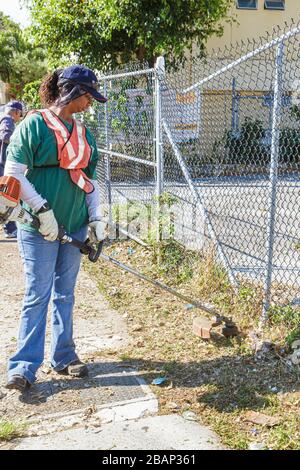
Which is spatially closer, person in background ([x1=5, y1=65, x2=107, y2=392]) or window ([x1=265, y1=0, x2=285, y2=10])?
person in background ([x1=5, y1=65, x2=107, y2=392])

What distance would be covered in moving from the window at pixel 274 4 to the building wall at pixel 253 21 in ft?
0.34

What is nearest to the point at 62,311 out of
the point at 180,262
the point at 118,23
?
the point at 180,262

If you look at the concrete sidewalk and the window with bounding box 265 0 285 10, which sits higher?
the window with bounding box 265 0 285 10

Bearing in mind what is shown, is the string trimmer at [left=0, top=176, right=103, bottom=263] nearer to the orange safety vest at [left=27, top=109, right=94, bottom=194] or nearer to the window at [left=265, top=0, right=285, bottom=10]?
the orange safety vest at [left=27, top=109, right=94, bottom=194]

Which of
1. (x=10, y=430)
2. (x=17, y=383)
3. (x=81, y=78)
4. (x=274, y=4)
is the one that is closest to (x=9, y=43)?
(x=274, y=4)

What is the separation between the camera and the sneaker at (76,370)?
3.67 meters

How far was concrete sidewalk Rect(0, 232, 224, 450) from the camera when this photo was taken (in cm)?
294

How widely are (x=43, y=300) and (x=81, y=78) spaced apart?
1.41 m

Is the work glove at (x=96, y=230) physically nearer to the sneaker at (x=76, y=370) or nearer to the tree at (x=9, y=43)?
the sneaker at (x=76, y=370)

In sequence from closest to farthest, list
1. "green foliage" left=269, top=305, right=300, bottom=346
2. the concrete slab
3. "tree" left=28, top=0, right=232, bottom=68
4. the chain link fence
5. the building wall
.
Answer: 1. the concrete slab
2. "green foliage" left=269, top=305, right=300, bottom=346
3. the chain link fence
4. "tree" left=28, top=0, right=232, bottom=68
5. the building wall

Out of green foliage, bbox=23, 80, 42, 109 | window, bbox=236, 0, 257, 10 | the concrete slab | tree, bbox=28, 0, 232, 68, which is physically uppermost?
window, bbox=236, 0, 257, 10

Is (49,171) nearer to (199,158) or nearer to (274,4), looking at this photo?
(199,158)

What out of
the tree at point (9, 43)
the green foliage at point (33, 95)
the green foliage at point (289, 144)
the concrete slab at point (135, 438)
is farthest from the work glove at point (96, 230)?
the tree at point (9, 43)

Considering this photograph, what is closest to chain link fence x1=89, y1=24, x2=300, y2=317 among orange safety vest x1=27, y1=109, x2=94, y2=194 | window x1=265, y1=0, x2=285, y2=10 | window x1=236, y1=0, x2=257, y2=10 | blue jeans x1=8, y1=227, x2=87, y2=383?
orange safety vest x1=27, y1=109, x2=94, y2=194
